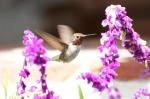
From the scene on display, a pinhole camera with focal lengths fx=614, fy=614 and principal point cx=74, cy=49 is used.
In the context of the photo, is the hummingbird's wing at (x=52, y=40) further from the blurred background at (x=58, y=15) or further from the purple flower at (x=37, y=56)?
the blurred background at (x=58, y=15)

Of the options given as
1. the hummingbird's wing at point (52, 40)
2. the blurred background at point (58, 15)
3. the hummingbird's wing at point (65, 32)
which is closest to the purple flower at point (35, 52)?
the hummingbird's wing at point (52, 40)

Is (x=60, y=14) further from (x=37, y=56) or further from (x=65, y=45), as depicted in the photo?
(x=37, y=56)

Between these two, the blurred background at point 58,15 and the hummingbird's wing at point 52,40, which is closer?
the hummingbird's wing at point 52,40

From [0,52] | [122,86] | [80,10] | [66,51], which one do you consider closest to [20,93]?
[66,51]

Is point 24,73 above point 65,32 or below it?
below

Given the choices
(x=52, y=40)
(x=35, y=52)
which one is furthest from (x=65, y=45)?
(x=35, y=52)

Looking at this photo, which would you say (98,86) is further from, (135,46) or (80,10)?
(80,10)

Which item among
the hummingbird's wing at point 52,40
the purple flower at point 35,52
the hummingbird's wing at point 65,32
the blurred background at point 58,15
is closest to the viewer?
the purple flower at point 35,52

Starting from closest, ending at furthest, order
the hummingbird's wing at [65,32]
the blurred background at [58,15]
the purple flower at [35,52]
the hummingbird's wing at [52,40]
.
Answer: the purple flower at [35,52], the hummingbird's wing at [52,40], the hummingbird's wing at [65,32], the blurred background at [58,15]

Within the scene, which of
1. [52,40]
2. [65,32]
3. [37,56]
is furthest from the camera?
[65,32]

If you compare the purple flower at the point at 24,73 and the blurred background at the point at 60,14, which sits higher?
the blurred background at the point at 60,14
